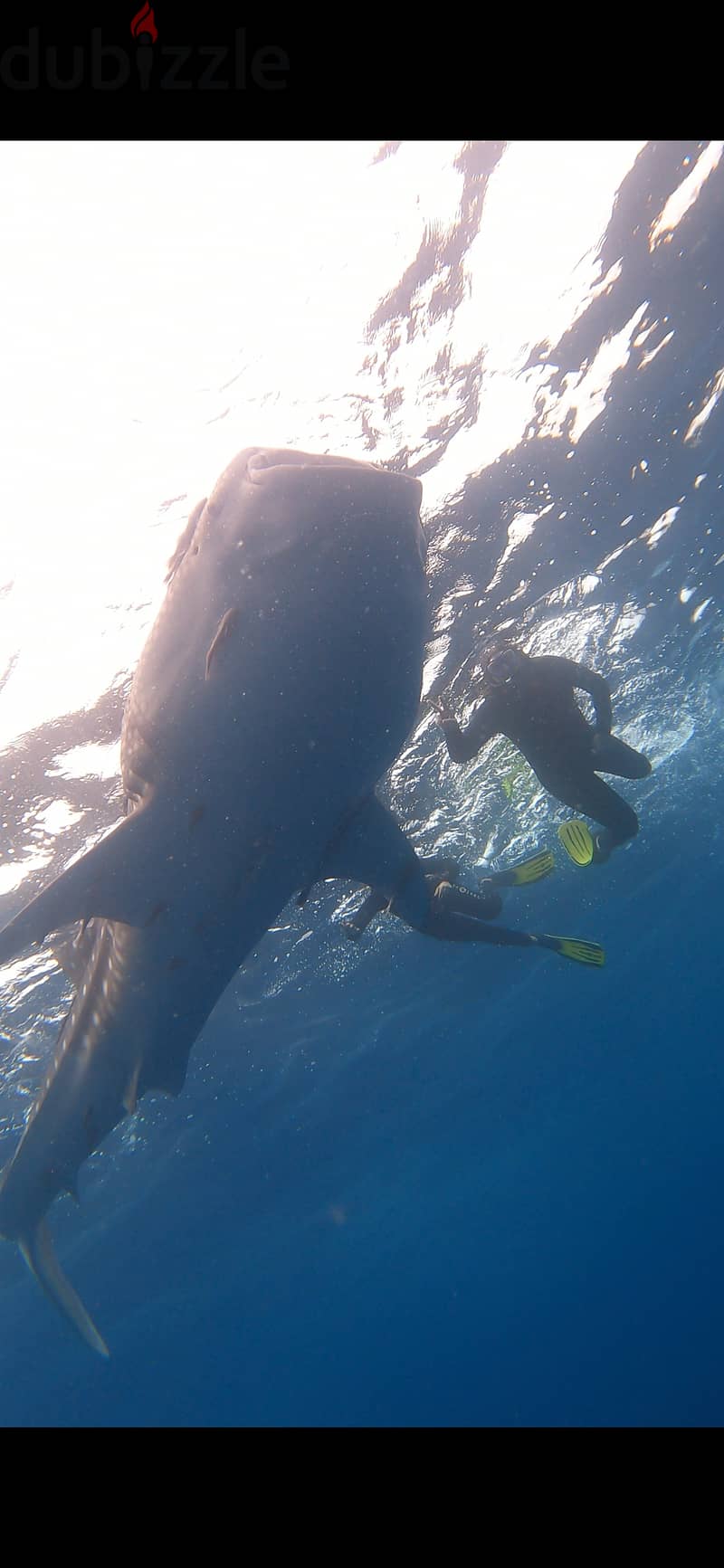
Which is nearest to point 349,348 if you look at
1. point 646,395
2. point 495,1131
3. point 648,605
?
point 646,395

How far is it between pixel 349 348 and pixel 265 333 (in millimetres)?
961

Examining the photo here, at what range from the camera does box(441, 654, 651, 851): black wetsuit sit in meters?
9.59

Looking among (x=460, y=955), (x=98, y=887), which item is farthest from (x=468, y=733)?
(x=460, y=955)

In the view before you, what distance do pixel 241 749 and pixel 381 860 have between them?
98.3 inches

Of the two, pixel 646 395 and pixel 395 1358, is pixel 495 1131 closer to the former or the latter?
pixel 646 395

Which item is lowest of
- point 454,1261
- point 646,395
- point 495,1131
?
point 454,1261

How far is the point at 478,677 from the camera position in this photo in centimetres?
1192

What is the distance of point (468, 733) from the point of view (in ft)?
30.9

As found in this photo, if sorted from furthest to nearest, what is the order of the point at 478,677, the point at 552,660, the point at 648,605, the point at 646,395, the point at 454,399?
the point at 648,605, the point at 478,677, the point at 552,660, the point at 646,395, the point at 454,399
